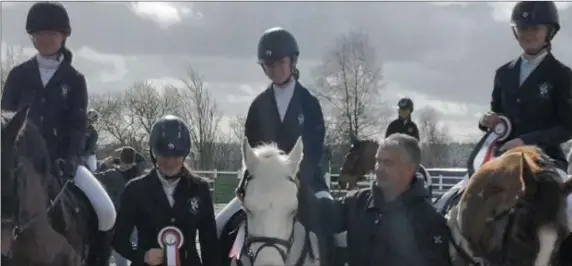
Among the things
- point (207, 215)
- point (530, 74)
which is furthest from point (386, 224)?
A: point (530, 74)

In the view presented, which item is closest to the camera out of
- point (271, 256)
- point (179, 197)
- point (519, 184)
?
point (271, 256)

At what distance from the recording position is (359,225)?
5648mm

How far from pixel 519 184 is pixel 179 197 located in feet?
7.89

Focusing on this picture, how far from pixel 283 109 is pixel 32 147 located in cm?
182

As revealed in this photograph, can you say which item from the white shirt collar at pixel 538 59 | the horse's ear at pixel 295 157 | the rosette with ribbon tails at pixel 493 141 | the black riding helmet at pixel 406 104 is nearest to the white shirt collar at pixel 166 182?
the horse's ear at pixel 295 157

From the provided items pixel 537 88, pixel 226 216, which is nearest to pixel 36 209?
pixel 226 216

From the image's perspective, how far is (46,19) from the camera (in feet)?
23.0

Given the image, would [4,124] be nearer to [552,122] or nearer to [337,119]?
[552,122]

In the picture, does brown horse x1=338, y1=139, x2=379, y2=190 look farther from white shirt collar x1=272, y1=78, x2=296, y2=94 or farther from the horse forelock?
the horse forelock

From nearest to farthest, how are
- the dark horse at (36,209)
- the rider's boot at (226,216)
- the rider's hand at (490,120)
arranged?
the dark horse at (36,209)
the rider's boot at (226,216)
the rider's hand at (490,120)

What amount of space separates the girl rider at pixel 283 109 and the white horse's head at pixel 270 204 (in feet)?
2.75

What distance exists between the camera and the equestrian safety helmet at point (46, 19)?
6996 millimetres

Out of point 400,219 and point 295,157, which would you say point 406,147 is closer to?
point 400,219

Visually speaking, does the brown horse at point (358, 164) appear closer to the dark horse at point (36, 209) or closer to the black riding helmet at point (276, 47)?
the dark horse at point (36, 209)
